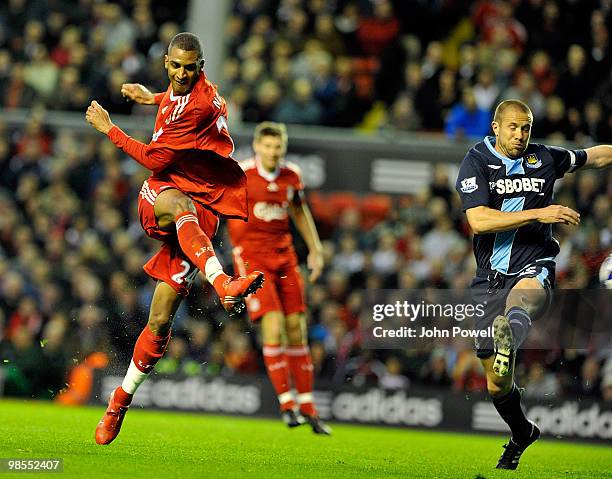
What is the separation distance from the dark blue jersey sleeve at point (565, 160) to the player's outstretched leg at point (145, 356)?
2761 millimetres

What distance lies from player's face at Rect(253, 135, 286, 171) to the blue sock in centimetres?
396

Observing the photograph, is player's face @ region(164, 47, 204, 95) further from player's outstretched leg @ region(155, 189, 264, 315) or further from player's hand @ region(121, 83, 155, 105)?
player's outstretched leg @ region(155, 189, 264, 315)

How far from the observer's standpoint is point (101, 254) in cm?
1497

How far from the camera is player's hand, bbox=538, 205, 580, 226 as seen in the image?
23.7 feet

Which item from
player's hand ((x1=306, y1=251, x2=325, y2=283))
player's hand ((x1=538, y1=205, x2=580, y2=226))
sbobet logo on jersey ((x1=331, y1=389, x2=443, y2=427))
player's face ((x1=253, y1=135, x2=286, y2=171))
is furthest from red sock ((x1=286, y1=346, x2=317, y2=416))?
player's hand ((x1=538, y1=205, x2=580, y2=226))

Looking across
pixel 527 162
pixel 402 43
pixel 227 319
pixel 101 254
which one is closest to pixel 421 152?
pixel 402 43

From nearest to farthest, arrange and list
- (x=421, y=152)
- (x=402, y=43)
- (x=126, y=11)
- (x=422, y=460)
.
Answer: (x=422, y=460) → (x=421, y=152) → (x=402, y=43) → (x=126, y=11)

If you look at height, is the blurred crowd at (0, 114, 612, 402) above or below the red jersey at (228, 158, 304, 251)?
below

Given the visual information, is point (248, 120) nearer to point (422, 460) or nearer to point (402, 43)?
point (402, 43)

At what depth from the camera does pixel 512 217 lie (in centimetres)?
752

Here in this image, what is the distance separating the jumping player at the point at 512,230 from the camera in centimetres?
777

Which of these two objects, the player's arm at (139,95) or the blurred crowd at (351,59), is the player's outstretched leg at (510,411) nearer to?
the player's arm at (139,95)

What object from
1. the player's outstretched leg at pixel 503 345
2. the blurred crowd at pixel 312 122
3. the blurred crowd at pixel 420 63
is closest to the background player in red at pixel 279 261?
the blurred crowd at pixel 312 122

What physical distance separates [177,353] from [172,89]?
249 inches
